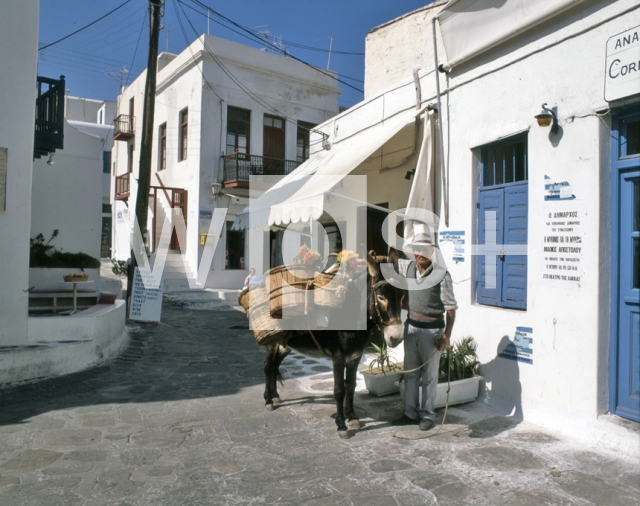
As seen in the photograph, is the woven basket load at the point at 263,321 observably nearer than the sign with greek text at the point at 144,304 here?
Yes

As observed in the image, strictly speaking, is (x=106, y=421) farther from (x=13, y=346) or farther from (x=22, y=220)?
(x=22, y=220)

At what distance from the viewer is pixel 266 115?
61.8 ft

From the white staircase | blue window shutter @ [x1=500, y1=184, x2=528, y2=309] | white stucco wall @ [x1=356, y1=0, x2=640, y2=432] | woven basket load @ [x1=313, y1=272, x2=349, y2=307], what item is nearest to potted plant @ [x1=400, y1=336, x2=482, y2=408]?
white stucco wall @ [x1=356, y1=0, x2=640, y2=432]

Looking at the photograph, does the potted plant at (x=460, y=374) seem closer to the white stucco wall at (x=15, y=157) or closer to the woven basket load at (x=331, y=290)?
the woven basket load at (x=331, y=290)

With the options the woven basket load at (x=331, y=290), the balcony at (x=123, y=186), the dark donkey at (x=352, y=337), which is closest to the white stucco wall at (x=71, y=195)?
the dark donkey at (x=352, y=337)

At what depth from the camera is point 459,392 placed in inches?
205

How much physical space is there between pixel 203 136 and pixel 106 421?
13858 mm

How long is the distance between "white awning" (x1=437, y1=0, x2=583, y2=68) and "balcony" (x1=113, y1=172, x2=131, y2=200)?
18432 mm

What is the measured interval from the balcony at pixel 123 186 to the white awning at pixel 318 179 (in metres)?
14.4

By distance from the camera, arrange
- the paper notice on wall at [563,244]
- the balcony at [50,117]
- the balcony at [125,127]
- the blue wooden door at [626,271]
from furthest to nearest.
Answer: the balcony at [125,127], the balcony at [50,117], the paper notice on wall at [563,244], the blue wooden door at [626,271]

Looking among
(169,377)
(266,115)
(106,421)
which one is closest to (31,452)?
(106,421)

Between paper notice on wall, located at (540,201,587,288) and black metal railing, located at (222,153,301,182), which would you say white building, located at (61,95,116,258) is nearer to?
black metal railing, located at (222,153,301,182)

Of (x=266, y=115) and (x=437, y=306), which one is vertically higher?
(x=266, y=115)

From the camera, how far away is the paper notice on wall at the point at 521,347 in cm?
481
